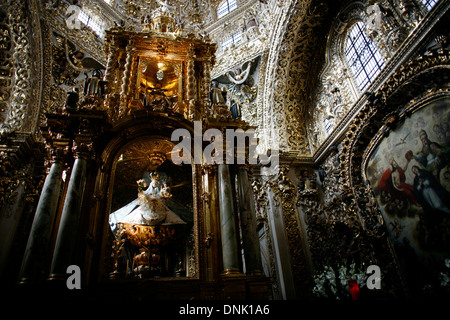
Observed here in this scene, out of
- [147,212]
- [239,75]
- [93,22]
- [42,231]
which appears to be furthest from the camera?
[93,22]

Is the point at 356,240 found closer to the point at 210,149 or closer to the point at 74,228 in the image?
the point at 210,149

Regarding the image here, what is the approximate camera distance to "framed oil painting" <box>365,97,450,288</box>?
656 centimetres

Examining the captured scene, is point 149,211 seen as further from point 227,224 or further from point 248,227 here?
point 248,227

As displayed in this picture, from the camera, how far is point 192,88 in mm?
9930

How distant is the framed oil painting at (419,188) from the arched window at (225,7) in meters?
11.8

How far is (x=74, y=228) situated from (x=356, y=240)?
764 cm

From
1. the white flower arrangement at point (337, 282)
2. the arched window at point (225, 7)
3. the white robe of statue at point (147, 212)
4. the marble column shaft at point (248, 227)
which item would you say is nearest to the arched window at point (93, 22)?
the arched window at point (225, 7)

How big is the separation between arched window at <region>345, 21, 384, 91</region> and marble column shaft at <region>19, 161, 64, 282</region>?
9.39 metres

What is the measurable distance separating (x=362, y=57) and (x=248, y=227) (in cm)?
724

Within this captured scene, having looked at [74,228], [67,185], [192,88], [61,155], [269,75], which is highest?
[269,75]

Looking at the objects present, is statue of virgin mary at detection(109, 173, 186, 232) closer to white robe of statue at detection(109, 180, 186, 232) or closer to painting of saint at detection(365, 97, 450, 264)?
white robe of statue at detection(109, 180, 186, 232)

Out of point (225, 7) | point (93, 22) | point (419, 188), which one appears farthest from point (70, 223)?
point (225, 7)

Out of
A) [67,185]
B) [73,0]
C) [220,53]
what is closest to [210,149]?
[67,185]

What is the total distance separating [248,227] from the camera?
7.09 m
